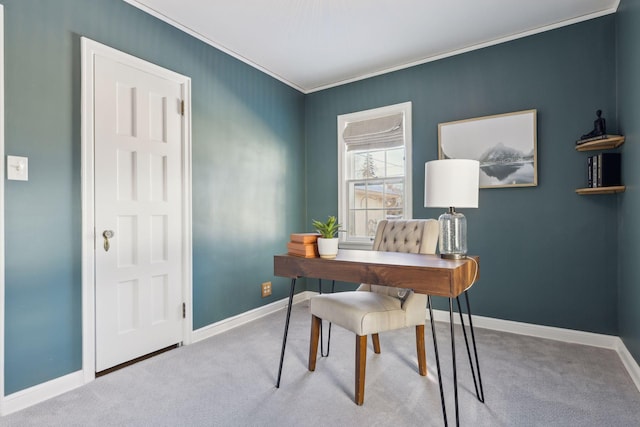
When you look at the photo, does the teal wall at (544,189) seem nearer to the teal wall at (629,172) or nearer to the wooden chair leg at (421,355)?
the teal wall at (629,172)

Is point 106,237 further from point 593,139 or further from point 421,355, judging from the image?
point 593,139

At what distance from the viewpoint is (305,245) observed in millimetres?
1999

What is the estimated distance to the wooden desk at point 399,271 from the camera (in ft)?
4.99

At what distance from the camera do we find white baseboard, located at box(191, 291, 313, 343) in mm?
2928

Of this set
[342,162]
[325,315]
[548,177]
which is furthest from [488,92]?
[325,315]

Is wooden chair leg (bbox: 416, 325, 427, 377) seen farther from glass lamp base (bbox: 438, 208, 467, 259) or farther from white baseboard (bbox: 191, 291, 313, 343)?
Result: white baseboard (bbox: 191, 291, 313, 343)

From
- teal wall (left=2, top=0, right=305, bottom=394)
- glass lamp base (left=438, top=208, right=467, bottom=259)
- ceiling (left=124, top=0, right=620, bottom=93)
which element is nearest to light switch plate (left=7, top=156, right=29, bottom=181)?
teal wall (left=2, top=0, right=305, bottom=394)

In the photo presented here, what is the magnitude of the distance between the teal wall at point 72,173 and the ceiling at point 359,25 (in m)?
0.21

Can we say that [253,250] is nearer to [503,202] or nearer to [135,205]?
[135,205]

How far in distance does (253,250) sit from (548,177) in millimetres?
2700

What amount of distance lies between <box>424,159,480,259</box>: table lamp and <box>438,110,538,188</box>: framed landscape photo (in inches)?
54.7

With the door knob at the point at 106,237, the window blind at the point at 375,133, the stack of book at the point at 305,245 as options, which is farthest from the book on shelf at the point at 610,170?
the door knob at the point at 106,237

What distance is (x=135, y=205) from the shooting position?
249cm

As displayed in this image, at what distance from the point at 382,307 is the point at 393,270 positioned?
44 centimetres
